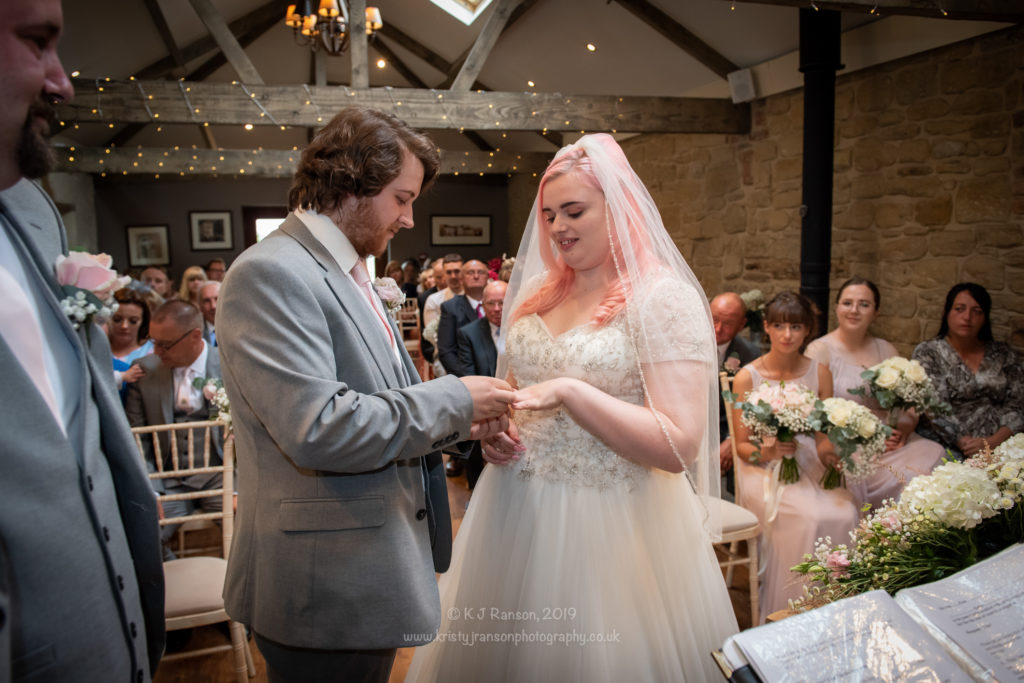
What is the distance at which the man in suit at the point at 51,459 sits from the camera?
0.73 m

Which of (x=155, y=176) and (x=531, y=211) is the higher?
(x=155, y=176)

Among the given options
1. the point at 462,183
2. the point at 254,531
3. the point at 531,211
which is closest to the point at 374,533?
the point at 254,531

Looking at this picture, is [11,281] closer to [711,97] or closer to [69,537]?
[69,537]

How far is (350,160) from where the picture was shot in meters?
1.33

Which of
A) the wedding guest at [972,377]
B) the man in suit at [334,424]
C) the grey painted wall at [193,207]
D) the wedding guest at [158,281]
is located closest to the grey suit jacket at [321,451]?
the man in suit at [334,424]

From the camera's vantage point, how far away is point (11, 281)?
817mm

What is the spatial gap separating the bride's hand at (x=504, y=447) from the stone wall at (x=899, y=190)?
378cm

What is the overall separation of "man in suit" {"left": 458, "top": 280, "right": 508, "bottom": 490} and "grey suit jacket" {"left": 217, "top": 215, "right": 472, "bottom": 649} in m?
2.51

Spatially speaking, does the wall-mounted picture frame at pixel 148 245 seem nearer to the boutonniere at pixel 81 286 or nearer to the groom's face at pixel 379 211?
the groom's face at pixel 379 211

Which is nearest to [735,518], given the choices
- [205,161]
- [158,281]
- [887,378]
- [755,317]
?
[887,378]

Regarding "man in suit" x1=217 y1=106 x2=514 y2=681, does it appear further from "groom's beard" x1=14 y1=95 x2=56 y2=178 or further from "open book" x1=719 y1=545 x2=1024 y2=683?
"open book" x1=719 y1=545 x2=1024 y2=683

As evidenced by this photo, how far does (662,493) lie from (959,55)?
414 cm

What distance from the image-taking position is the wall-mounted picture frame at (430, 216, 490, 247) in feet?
36.6

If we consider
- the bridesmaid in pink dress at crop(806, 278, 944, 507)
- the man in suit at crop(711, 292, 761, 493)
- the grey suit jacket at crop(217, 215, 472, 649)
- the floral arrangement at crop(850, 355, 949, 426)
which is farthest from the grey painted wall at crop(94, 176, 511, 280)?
the grey suit jacket at crop(217, 215, 472, 649)
